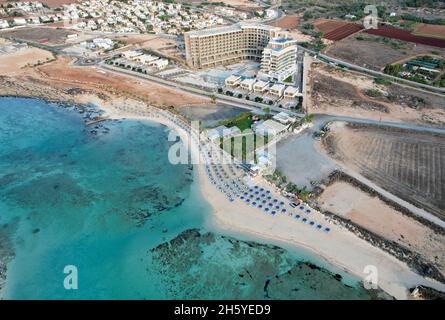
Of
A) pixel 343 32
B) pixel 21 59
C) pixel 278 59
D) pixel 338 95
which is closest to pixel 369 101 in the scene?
pixel 338 95

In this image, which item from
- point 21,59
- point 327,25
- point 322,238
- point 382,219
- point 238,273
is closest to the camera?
point 238,273

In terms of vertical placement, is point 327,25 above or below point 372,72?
above

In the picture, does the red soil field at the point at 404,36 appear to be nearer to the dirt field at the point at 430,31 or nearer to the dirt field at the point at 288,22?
the dirt field at the point at 430,31

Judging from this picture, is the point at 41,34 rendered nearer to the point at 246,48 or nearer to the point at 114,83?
the point at 114,83

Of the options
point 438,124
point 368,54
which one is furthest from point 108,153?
point 368,54

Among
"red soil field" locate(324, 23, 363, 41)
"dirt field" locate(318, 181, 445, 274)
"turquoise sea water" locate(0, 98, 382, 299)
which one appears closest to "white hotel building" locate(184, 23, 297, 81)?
"red soil field" locate(324, 23, 363, 41)

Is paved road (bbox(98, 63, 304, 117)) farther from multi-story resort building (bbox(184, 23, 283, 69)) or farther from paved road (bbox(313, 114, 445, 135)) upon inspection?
multi-story resort building (bbox(184, 23, 283, 69))


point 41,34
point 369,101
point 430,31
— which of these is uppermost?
point 41,34

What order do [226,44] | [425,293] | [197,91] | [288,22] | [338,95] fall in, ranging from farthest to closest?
1. [288,22]
2. [226,44]
3. [197,91]
4. [338,95]
5. [425,293]
